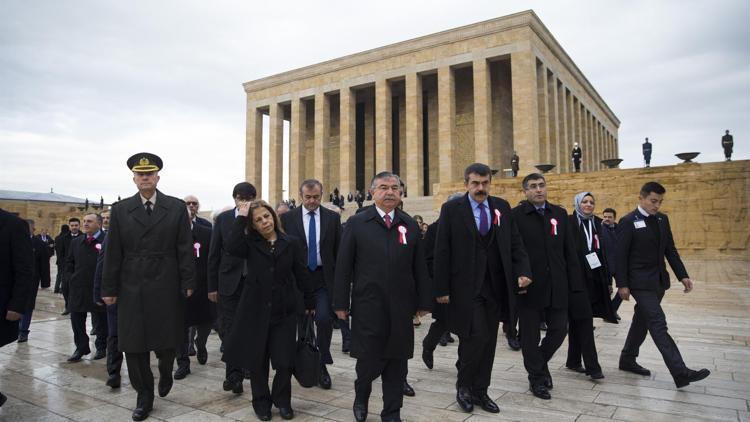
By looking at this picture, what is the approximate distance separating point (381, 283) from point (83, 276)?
438 centimetres

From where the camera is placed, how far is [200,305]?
5.31m

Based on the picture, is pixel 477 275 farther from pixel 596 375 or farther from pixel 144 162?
pixel 144 162

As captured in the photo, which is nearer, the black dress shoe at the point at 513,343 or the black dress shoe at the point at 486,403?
the black dress shoe at the point at 486,403

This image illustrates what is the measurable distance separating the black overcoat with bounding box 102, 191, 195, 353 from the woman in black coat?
56 centimetres

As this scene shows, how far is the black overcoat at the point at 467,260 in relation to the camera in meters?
3.88

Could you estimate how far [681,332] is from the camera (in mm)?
6809

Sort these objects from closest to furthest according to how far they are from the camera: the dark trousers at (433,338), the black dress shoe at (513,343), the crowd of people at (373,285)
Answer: the crowd of people at (373,285) → the dark trousers at (433,338) → the black dress shoe at (513,343)

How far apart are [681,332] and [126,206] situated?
7.22m

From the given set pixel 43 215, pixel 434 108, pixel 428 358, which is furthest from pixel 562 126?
pixel 43 215

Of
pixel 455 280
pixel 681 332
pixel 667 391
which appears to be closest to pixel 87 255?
pixel 455 280

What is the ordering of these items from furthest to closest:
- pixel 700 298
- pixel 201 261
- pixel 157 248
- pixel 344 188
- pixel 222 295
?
pixel 344 188 < pixel 700 298 < pixel 201 261 < pixel 222 295 < pixel 157 248

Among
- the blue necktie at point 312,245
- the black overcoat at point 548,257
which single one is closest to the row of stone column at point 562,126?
the black overcoat at point 548,257

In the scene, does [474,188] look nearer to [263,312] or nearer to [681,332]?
[263,312]

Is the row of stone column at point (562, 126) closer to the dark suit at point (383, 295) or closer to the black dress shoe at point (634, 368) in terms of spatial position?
the black dress shoe at point (634, 368)
